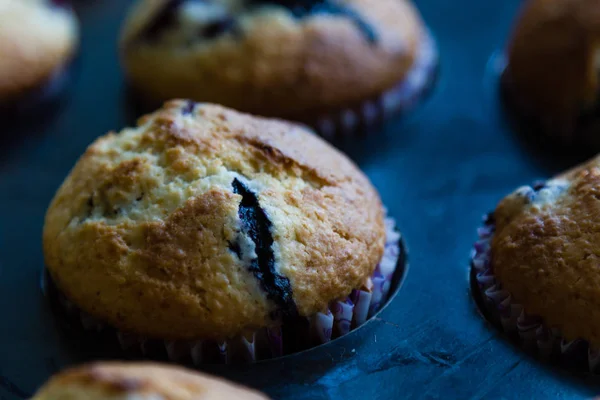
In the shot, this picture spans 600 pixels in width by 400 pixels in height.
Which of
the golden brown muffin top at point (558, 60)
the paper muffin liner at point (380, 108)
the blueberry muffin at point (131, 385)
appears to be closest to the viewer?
the blueberry muffin at point (131, 385)

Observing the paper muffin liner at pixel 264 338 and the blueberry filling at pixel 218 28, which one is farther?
the blueberry filling at pixel 218 28

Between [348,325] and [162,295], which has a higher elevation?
[162,295]

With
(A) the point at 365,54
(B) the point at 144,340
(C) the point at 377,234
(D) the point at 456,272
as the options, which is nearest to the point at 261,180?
(C) the point at 377,234

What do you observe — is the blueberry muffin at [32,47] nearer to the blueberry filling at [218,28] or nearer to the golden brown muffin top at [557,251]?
the blueberry filling at [218,28]

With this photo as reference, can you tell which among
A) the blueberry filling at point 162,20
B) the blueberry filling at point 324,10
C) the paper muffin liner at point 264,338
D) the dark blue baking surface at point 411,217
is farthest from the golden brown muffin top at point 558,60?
the blueberry filling at point 162,20

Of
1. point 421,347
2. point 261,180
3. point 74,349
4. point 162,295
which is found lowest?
point 421,347

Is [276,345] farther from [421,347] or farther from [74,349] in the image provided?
[74,349]

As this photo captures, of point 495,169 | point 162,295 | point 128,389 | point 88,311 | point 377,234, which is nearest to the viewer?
point 128,389

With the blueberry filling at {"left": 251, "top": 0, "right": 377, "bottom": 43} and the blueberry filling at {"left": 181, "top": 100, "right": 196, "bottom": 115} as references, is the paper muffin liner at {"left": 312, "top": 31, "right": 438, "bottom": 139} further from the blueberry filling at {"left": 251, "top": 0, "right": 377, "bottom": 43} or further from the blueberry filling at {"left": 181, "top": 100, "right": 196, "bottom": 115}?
the blueberry filling at {"left": 181, "top": 100, "right": 196, "bottom": 115}
